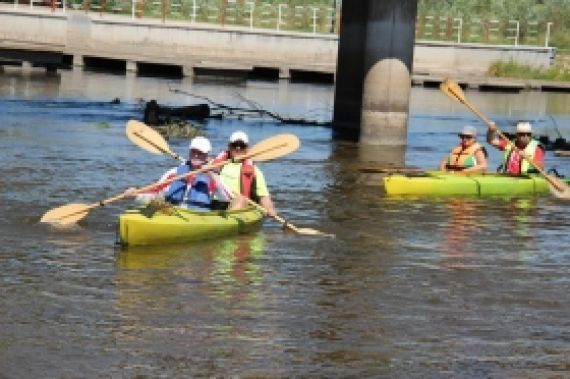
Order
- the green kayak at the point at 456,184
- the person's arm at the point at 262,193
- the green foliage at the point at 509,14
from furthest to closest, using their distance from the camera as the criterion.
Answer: the green foliage at the point at 509,14
the green kayak at the point at 456,184
the person's arm at the point at 262,193

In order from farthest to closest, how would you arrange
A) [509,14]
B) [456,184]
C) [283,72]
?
[509,14]
[283,72]
[456,184]

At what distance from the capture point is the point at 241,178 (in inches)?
639

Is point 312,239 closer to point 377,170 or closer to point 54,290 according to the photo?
point 54,290

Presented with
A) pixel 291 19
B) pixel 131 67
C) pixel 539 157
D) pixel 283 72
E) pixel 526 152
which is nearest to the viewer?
pixel 526 152

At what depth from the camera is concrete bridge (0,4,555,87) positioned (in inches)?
1999

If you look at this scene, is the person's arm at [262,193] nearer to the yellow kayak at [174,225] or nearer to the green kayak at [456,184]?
the yellow kayak at [174,225]

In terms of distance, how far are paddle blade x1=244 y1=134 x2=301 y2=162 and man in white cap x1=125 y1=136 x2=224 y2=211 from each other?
999 millimetres

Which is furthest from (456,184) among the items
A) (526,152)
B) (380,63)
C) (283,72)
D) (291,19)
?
(291,19)

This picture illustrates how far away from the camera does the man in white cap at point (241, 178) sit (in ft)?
52.4

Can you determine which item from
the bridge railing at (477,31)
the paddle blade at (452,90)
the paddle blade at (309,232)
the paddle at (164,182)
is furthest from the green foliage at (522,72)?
the paddle blade at (309,232)

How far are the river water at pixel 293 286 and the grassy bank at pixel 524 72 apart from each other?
32.5 meters

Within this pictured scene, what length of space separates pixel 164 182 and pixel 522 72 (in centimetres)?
4266

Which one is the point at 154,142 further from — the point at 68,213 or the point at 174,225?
the point at 174,225

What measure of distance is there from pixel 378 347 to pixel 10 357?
2.88 metres
